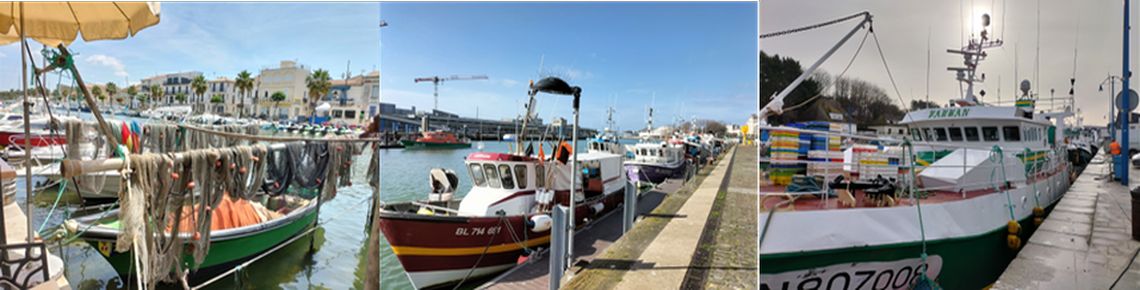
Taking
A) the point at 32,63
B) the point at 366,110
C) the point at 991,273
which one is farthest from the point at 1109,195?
the point at 32,63

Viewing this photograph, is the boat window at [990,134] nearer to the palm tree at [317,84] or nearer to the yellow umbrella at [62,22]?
the palm tree at [317,84]

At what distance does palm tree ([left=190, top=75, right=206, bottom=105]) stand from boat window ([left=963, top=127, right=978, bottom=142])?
245 inches

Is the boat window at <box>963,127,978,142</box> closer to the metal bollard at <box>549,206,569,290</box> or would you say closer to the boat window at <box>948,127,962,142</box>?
the boat window at <box>948,127,962,142</box>

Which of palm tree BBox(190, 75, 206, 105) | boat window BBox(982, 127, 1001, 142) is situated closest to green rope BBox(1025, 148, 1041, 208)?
boat window BBox(982, 127, 1001, 142)

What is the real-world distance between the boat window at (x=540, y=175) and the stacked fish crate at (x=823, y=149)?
2089 mm

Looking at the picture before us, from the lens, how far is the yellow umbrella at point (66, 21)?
2.62m

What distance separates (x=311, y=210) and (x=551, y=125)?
3390mm

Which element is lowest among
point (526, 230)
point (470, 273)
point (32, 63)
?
point (470, 273)

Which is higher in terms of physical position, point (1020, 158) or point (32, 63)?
point (32, 63)

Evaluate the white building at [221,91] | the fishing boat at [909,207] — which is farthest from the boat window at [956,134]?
the white building at [221,91]

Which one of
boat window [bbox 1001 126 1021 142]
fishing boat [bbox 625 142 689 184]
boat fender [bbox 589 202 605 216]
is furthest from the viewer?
fishing boat [bbox 625 142 689 184]

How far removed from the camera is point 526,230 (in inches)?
181

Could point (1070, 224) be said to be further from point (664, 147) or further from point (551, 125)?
point (664, 147)

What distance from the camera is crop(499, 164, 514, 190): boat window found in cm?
446
